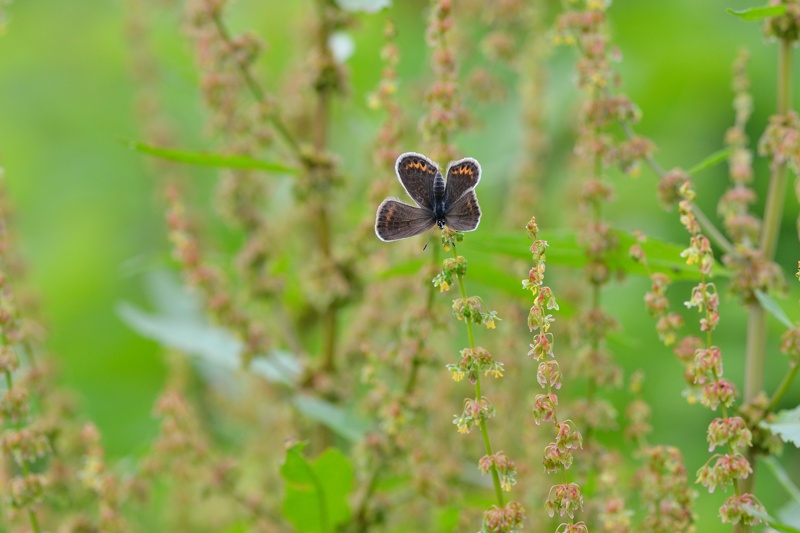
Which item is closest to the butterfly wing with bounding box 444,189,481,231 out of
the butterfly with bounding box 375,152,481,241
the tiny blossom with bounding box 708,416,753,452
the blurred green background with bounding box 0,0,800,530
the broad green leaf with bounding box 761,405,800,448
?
the butterfly with bounding box 375,152,481,241

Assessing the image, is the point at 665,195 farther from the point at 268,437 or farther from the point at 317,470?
the point at 268,437

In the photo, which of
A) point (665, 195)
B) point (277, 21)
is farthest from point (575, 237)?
point (277, 21)

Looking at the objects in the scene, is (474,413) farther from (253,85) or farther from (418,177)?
(253,85)

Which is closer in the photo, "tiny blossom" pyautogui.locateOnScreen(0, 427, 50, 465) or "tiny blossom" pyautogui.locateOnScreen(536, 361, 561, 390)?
"tiny blossom" pyautogui.locateOnScreen(536, 361, 561, 390)

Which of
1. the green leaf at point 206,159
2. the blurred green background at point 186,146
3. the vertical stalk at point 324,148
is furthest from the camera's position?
the blurred green background at point 186,146

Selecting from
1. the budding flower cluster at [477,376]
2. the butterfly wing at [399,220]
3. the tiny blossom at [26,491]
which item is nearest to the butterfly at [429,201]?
the butterfly wing at [399,220]

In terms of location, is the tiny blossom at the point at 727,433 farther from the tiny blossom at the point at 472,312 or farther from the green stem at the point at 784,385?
the tiny blossom at the point at 472,312

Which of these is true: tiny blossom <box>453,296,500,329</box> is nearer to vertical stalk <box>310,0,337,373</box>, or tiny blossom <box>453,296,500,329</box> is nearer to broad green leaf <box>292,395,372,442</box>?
broad green leaf <box>292,395,372,442</box>

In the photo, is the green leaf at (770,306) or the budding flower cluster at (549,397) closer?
the budding flower cluster at (549,397)
